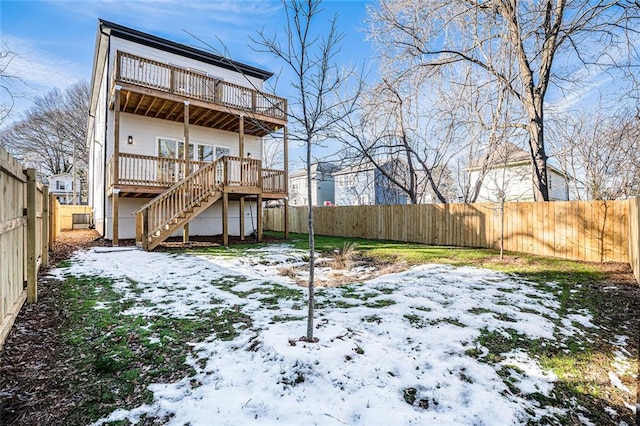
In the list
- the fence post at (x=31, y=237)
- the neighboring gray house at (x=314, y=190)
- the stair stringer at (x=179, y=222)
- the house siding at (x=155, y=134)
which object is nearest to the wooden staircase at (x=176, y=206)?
the stair stringer at (x=179, y=222)

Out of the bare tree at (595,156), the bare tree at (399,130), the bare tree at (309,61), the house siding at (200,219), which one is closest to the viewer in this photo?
the bare tree at (309,61)

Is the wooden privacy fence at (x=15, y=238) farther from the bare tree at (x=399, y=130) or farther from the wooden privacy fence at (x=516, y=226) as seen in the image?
the bare tree at (x=399, y=130)

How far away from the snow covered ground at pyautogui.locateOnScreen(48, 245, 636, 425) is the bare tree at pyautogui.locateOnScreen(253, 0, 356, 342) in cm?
54

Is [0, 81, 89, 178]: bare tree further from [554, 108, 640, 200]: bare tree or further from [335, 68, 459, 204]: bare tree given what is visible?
[554, 108, 640, 200]: bare tree

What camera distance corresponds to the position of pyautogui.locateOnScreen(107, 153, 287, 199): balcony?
9734 millimetres

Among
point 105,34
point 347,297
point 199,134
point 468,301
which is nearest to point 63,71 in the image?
point 105,34

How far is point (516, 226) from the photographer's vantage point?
8.90 meters

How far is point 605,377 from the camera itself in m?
2.67

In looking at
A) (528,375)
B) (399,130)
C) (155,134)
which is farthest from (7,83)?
(399,130)

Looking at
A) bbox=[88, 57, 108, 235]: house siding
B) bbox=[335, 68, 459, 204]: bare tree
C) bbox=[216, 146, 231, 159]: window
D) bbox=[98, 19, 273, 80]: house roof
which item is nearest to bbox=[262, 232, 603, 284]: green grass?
bbox=[335, 68, 459, 204]: bare tree

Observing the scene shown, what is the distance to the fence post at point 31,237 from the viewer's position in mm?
3777

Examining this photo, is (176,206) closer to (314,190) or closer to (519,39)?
(519,39)

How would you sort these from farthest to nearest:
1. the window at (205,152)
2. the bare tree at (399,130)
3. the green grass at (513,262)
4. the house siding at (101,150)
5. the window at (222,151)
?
the window at (222,151) → the window at (205,152) → the house siding at (101,150) → the bare tree at (399,130) → the green grass at (513,262)

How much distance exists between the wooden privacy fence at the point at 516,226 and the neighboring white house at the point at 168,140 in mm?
4578
